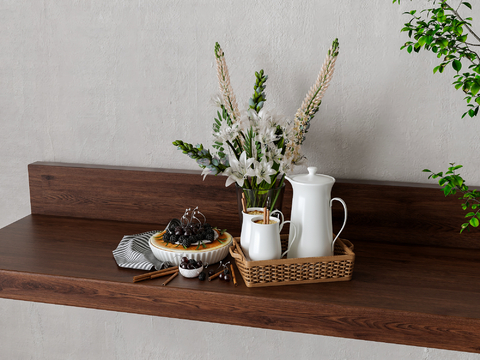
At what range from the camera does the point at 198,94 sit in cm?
153

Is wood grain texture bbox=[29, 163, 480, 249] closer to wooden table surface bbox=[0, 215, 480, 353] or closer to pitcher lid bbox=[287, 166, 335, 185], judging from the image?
wooden table surface bbox=[0, 215, 480, 353]

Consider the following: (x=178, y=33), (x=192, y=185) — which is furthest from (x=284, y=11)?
A: (x=192, y=185)

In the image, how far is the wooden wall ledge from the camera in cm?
102

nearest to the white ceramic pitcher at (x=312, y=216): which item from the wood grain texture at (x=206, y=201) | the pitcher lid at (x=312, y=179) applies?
the pitcher lid at (x=312, y=179)

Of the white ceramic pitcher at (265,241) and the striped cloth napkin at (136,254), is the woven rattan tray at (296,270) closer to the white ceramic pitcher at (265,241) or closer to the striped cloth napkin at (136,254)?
the white ceramic pitcher at (265,241)

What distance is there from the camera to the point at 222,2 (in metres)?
1.46

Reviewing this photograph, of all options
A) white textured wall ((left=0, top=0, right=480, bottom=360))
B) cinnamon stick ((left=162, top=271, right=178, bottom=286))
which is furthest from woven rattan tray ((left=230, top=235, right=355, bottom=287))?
white textured wall ((left=0, top=0, right=480, bottom=360))

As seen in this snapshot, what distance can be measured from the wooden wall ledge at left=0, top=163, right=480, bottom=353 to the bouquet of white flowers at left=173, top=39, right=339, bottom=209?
0.69 ft

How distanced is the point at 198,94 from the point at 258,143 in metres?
0.40

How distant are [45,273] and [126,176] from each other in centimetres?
47

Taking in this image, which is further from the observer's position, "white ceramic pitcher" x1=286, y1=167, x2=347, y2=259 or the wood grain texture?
the wood grain texture

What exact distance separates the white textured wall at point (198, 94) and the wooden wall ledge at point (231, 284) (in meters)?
0.10

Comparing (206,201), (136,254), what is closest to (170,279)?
(136,254)

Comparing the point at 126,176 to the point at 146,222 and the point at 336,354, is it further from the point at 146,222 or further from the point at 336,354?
the point at 336,354
